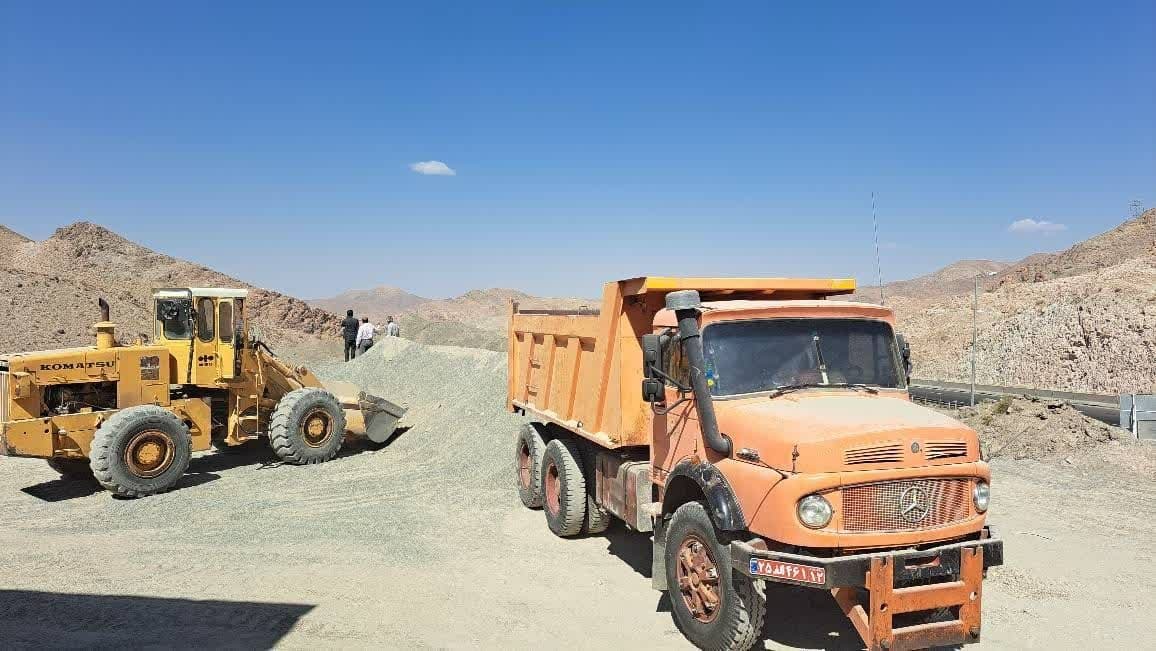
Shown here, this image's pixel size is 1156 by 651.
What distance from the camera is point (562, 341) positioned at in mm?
8227

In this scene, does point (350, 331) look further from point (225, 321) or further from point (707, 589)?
point (707, 589)

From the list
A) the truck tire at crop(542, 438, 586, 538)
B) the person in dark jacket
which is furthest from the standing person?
the truck tire at crop(542, 438, 586, 538)

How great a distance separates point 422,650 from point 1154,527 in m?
7.86

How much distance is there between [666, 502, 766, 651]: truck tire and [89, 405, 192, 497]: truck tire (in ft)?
25.3

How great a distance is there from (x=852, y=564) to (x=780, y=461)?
2.28 ft

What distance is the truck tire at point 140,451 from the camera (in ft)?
32.3

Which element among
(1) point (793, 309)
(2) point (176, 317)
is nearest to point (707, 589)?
(1) point (793, 309)

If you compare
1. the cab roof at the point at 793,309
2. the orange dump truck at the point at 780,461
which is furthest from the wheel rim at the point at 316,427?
the cab roof at the point at 793,309

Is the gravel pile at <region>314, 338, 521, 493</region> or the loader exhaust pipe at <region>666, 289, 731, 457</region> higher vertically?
the loader exhaust pipe at <region>666, 289, 731, 457</region>

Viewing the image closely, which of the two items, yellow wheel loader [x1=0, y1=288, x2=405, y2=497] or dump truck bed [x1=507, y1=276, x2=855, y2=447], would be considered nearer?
dump truck bed [x1=507, y1=276, x2=855, y2=447]

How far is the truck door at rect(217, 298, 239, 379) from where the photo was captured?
1141 cm

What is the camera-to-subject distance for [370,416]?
13.5 meters

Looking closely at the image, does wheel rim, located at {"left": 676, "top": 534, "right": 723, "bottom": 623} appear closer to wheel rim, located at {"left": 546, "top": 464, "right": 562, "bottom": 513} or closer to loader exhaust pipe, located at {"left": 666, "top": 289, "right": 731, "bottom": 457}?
loader exhaust pipe, located at {"left": 666, "top": 289, "right": 731, "bottom": 457}

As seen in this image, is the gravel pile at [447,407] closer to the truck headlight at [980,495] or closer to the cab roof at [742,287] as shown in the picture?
the cab roof at [742,287]
